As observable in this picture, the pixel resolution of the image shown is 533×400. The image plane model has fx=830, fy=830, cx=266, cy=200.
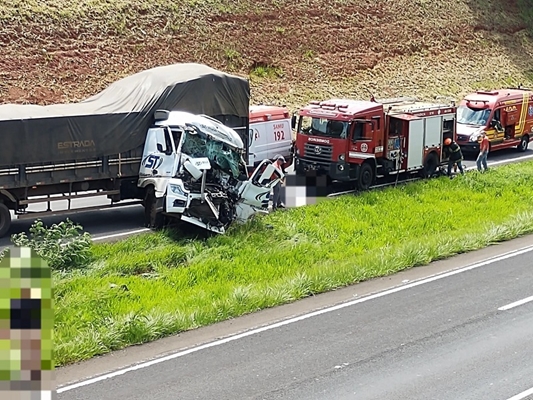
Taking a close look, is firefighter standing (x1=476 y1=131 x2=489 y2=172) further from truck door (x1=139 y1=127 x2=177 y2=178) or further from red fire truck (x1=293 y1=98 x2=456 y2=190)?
truck door (x1=139 y1=127 x2=177 y2=178)

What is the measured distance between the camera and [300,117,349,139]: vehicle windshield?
74.2ft

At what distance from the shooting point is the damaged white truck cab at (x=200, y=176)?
17.1 m

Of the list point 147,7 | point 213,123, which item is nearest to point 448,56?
point 147,7

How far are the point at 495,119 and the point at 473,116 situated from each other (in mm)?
786

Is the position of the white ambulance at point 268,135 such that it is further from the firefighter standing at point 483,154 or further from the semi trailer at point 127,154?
the firefighter standing at point 483,154

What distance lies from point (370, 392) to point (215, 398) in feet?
5.65

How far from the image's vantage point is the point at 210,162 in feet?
58.0

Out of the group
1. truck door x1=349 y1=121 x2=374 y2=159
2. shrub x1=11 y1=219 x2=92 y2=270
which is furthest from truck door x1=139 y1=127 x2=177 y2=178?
truck door x1=349 y1=121 x2=374 y2=159

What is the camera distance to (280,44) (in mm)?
40000

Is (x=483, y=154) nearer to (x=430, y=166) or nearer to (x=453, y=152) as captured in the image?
(x=453, y=152)

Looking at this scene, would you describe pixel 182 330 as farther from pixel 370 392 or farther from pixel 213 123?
pixel 213 123

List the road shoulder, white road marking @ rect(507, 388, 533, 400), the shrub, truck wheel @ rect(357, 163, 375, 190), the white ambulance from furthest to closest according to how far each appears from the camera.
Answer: the white ambulance → truck wheel @ rect(357, 163, 375, 190) → the shrub → the road shoulder → white road marking @ rect(507, 388, 533, 400)

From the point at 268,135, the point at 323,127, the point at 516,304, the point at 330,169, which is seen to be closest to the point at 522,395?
the point at 516,304

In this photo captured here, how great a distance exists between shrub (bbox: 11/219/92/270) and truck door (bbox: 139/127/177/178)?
3163 millimetres
